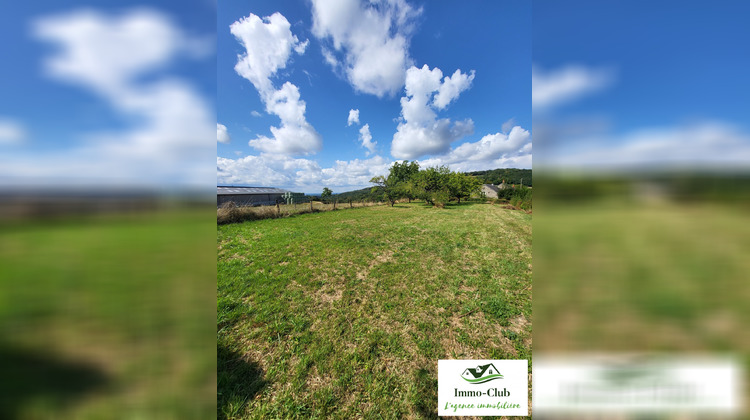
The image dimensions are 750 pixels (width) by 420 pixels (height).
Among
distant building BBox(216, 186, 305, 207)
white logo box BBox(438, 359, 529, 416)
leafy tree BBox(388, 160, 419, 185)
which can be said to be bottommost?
white logo box BBox(438, 359, 529, 416)

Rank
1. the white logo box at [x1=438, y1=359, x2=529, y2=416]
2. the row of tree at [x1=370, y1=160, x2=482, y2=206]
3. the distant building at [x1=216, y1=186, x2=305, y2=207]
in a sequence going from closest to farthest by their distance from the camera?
the white logo box at [x1=438, y1=359, x2=529, y2=416]
the distant building at [x1=216, y1=186, x2=305, y2=207]
the row of tree at [x1=370, y1=160, x2=482, y2=206]

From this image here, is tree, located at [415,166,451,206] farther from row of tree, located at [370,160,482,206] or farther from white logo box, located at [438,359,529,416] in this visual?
white logo box, located at [438,359,529,416]

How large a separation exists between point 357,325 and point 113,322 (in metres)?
2.29

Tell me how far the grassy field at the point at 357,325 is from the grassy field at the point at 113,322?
0.56 m

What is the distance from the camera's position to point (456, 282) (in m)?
3.42

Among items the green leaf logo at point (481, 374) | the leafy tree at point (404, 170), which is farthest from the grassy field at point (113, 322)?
the leafy tree at point (404, 170)

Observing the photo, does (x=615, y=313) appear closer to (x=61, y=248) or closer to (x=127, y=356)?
(x=127, y=356)

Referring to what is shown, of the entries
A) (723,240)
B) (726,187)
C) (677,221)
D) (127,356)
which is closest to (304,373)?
(127,356)

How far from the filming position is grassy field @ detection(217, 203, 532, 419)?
157 cm

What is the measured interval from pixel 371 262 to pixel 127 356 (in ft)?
11.0

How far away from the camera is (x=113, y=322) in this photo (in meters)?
1.76

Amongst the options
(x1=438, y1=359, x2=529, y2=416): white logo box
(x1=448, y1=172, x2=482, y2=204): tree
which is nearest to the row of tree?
(x1=448, y1=172, x2=482, y2=204): tree

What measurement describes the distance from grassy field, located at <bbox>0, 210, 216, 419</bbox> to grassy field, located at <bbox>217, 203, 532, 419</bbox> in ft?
1.85

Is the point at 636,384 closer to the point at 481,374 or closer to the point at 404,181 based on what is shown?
the point at 481,374
